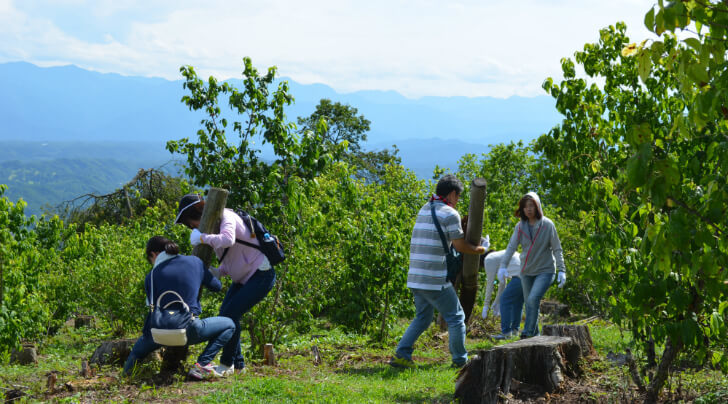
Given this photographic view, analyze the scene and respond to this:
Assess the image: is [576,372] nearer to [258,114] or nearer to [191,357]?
[191,357]

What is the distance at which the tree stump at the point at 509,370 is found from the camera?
5.22 m

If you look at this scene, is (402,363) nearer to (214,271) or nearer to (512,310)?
(214,271)

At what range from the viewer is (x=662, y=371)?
4.59m

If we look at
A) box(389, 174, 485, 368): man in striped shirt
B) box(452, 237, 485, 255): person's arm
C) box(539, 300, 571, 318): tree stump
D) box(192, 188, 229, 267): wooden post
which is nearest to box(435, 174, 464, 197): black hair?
box(389, 174, 485, 368): man in striped shirt

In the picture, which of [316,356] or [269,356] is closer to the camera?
[269,356]

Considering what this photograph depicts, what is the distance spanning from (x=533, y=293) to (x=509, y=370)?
2.63 metres

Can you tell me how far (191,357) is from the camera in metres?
6.83

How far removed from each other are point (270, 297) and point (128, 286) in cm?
512

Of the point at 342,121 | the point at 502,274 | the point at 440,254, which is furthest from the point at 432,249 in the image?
the point at 342,121

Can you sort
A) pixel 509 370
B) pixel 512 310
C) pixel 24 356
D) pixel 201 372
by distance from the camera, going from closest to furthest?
pixel 509 370 < pixel 201 372 < pixel 512 310 < pixel 24 356

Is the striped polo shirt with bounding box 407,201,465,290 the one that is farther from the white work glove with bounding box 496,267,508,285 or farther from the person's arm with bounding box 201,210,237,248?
the white work glove with bounding box 496,267,508,285

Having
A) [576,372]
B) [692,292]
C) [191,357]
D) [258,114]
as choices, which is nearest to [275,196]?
[258,114]

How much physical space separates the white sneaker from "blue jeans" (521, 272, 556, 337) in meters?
3.71

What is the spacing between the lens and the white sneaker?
19.9ft
